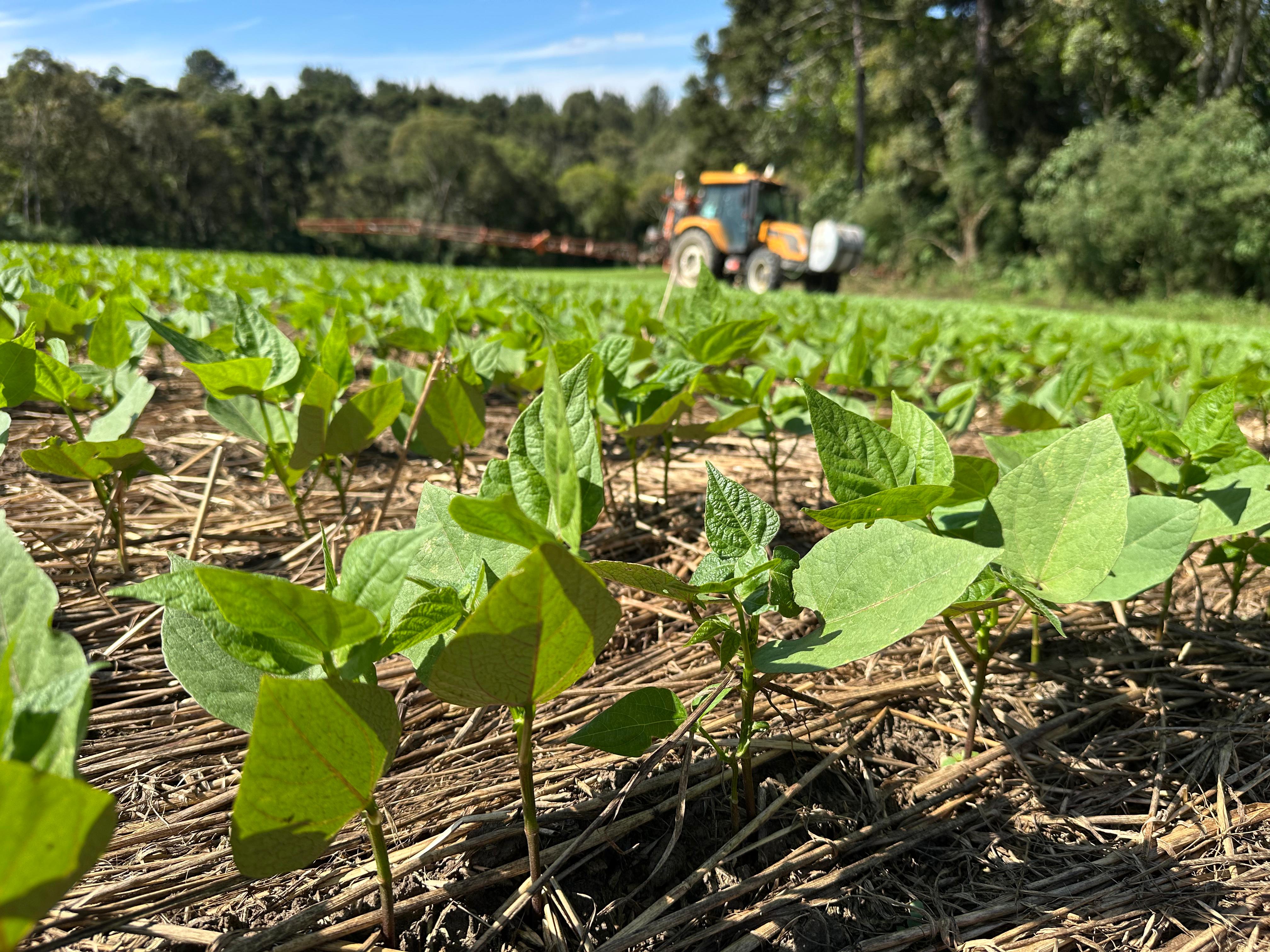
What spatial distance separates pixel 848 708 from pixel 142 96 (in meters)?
52.0

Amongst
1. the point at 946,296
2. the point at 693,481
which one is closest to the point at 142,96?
the point at 946,296

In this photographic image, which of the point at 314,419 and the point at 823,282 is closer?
the point at 314,419

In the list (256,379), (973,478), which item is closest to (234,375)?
(256,379)

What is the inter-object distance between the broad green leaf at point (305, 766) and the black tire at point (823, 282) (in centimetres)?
1617

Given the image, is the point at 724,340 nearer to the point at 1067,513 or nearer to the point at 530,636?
the point at 1067,513

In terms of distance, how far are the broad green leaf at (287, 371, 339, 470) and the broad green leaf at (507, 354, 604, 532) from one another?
0.49m

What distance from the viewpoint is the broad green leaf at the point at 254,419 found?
4.11 feet

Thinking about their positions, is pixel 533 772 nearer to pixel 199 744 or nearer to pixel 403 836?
pixel 403 836

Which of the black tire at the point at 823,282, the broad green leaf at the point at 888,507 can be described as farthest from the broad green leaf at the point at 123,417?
the black tire at the point at 823,282

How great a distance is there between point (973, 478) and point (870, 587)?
38 cm

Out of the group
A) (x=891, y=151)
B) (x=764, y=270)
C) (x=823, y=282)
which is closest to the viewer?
(x=764, y=270)

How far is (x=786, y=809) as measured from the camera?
0.83 meters

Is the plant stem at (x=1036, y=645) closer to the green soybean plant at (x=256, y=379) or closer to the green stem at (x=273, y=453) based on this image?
the green soybean plant at (x=256, y=379)

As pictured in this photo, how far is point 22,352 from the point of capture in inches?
36.6
